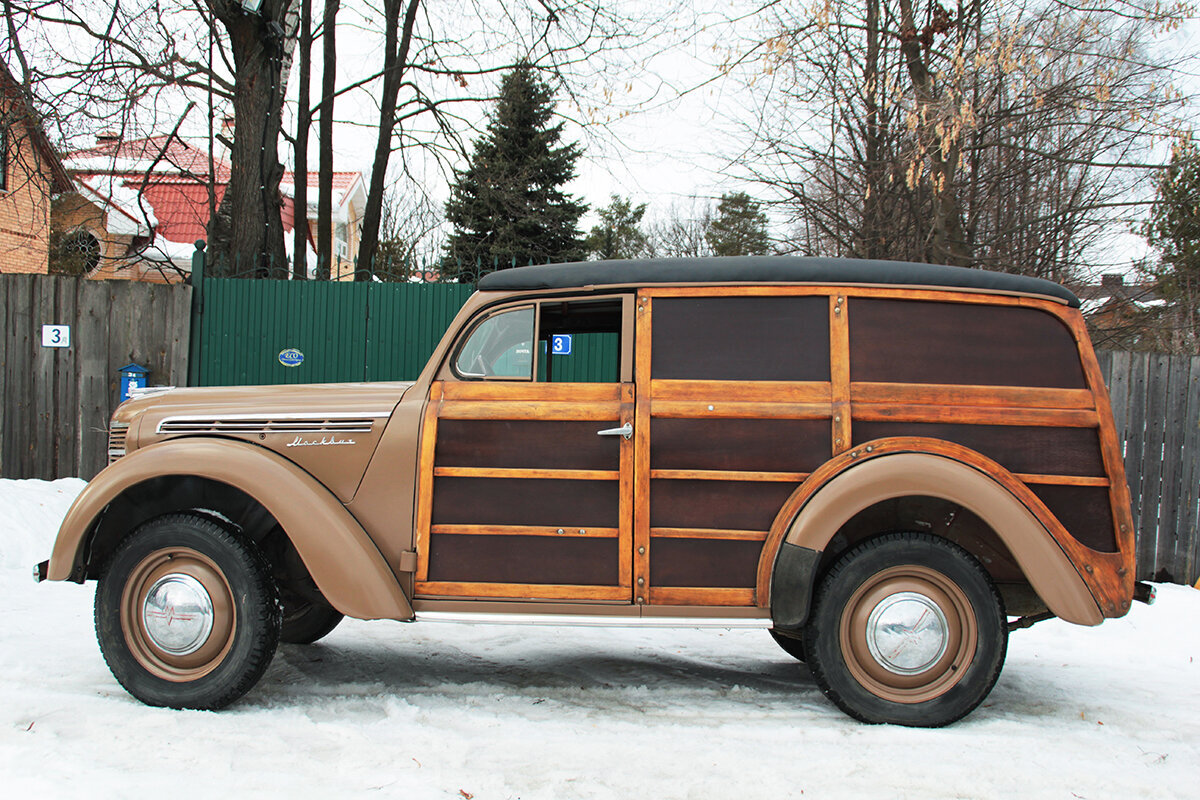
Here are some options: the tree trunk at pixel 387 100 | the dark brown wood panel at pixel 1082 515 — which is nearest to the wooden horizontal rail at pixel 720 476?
the dark brown wood panel at pixel 1082 515

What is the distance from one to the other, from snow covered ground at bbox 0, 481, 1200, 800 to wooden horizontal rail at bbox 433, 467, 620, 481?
3.52 feet

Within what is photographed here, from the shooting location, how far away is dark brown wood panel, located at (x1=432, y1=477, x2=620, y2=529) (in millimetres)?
3865

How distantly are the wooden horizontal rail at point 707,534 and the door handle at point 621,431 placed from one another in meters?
0.45

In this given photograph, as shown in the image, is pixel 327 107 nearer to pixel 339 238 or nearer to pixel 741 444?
pixel 741 444

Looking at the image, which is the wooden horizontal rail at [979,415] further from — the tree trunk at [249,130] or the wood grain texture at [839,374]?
the tree trunk at [249,130]

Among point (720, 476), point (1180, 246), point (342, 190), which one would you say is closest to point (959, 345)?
point (720, 476)

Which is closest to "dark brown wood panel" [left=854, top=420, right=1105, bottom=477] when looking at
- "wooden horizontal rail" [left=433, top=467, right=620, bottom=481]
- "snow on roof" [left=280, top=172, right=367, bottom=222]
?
"wooden horizontal rail" [left=433, top=467, right=620, bottom=481]

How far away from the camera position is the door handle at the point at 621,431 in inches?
152

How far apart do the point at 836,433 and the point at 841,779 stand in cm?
145

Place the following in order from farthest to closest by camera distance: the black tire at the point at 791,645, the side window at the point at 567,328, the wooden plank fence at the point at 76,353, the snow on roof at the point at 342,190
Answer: the snow on roof at the point at 342,190
the wooden plank fence at the point at 76,353
the black tire at the point at 791,645
the side window at the point at 567,328

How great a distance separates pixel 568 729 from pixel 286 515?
1566 millimetres

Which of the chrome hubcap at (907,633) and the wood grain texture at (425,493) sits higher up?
the wood grain texture at (425,493)

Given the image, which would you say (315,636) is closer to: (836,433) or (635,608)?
(635,608)

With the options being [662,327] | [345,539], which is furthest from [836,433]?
[345,539]
